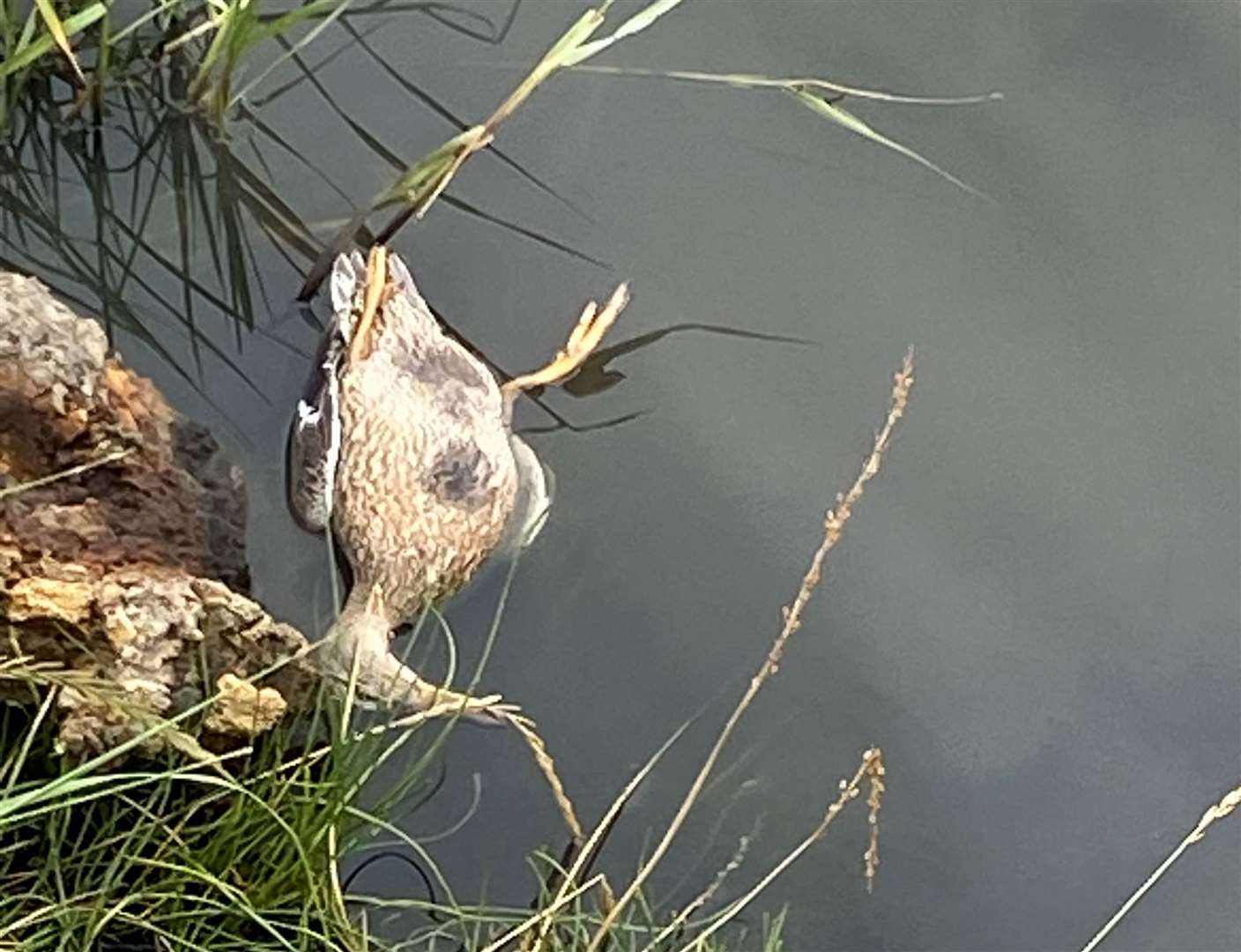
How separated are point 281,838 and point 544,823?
0.70 feet

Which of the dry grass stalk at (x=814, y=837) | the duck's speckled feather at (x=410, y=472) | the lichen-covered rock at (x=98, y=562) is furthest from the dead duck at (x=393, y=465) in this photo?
the dry grass stalk at (x=814, y=837)

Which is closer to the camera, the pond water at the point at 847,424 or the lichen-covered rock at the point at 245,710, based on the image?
the lichen-covered rock at the point at 245,710

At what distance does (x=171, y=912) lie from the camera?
39.4 inches

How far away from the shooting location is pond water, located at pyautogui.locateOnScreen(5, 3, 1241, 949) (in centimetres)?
121

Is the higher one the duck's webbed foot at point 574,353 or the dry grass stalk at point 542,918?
the duck's webbed foot at point 574,353

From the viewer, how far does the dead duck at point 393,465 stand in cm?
109

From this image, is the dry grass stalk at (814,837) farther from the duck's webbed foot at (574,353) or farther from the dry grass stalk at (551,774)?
the duck's webbed foot at (574,353)

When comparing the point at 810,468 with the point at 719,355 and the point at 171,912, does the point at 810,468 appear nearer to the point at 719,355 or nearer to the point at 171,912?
the point at 719,355

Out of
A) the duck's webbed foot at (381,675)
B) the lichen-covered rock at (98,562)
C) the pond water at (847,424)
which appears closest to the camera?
the lichen-covered rock at (98,562)

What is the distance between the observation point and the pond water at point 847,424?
121 centimetres

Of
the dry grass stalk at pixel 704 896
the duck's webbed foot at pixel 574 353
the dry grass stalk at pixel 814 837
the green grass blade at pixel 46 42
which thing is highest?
the green grass blade at pixel 46 42

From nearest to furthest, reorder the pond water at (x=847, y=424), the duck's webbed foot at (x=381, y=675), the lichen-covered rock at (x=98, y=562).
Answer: the lichen-covered rock at (x=98, y=562)
the duck's webbed foot at (x=381, y=675)
the pond water at (x=847, y=424)

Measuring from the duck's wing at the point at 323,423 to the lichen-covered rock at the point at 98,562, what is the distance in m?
0.14

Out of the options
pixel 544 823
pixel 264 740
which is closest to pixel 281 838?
pixel 264 740
